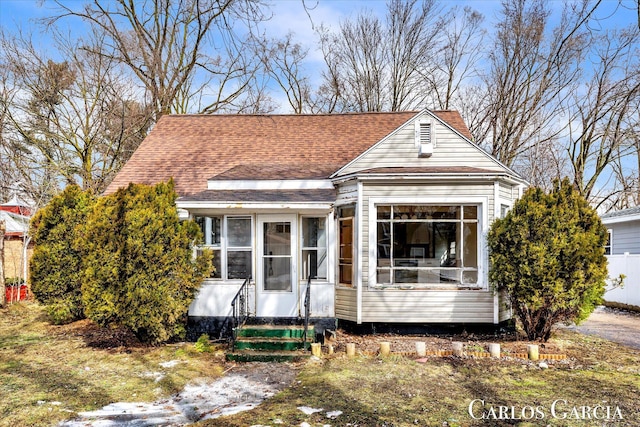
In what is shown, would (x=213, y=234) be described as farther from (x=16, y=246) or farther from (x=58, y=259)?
(x=16, y=246)

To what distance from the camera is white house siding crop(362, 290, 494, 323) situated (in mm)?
9141

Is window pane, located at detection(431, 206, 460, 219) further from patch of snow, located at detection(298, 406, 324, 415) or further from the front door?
patch of snow, located at detection(298, 406, 324, 415)

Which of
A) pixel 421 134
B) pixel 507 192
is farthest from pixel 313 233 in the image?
pixel 507 192

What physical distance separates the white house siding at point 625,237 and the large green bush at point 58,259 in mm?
17419

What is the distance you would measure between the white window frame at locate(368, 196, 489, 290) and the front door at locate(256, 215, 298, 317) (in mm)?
1594

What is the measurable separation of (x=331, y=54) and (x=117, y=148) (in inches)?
593

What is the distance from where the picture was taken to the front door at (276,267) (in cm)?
942

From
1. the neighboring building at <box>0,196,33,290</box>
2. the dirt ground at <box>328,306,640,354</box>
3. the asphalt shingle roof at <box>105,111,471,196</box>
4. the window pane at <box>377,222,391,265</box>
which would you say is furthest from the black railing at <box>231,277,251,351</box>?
the neighboring building at <box>0,196,33,290</box>

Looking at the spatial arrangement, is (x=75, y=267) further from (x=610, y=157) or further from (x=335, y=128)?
(x=610, y=157)

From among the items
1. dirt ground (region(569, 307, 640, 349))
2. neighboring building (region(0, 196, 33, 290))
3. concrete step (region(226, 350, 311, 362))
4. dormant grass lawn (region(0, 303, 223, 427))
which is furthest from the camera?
neighboring building (region(0, 196, 33, 290))

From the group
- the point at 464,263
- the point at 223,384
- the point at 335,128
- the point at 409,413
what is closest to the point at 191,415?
the point at 223,384

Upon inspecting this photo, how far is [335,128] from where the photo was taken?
534 inches

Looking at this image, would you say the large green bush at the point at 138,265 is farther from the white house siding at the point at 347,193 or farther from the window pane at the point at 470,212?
the window pane at the point at 470,212

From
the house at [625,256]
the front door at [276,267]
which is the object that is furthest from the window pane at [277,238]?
the house at [625,256]
